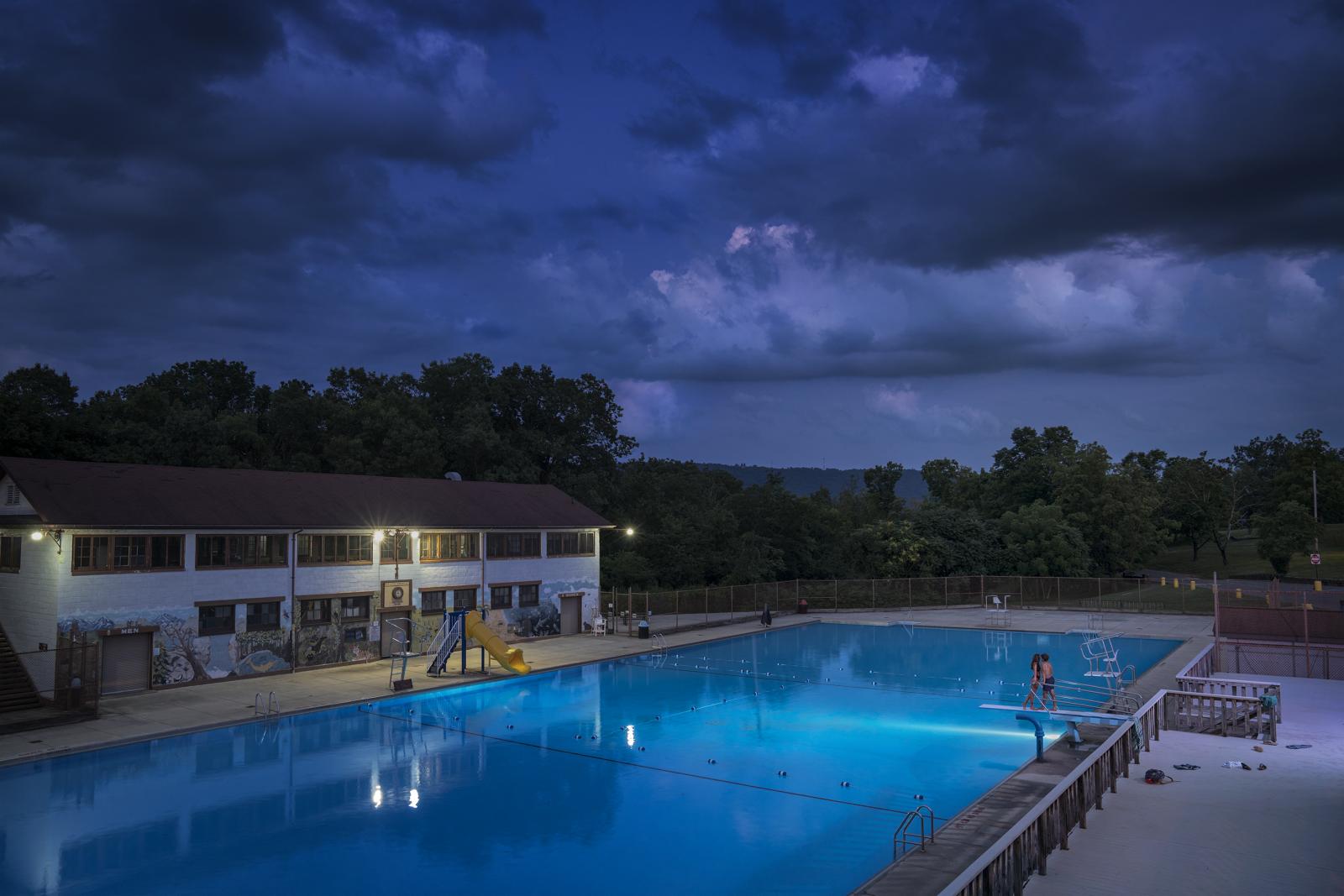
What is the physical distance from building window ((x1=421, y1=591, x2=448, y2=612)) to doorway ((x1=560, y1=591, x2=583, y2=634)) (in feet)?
22.9

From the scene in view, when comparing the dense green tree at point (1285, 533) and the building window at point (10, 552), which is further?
the dense green tree at point (1285, 533)

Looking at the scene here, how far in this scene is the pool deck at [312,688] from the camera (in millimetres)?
20953

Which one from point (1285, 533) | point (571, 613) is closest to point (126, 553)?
point (571, 613)

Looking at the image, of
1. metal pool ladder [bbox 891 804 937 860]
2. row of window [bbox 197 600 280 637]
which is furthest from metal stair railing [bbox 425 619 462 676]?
metal pool ladder [bbox 891 804 937 860]

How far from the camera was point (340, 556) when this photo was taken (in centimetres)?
3162

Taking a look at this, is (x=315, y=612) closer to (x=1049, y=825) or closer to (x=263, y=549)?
(x=263, y=549)

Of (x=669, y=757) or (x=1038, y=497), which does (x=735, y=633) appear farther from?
(x=1038, y=497)

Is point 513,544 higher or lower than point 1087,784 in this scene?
higher

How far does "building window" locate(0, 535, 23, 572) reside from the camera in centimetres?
2623

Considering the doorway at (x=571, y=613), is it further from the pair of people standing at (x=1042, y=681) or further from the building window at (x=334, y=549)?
the pair of people standing at (x=1042, y=681)

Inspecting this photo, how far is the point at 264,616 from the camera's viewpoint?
95.8 ft

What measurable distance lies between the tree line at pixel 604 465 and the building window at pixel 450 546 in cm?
1685

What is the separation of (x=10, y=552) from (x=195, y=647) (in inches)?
238

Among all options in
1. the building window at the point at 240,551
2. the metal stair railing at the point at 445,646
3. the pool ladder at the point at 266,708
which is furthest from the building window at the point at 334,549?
the pool ladder at the point at 266,708
